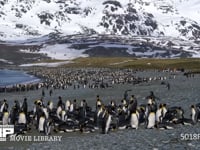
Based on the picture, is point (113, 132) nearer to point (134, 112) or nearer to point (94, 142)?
point (134, 112)

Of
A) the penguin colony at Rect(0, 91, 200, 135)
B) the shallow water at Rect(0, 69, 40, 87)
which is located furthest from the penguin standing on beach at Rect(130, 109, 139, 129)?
the shallow water at Rect(0, 69, 40, 87)

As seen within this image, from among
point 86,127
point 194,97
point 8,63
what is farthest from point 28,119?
point 8,63

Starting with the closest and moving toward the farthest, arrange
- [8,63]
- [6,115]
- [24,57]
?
[6,115]
[8,63]
[24,57]

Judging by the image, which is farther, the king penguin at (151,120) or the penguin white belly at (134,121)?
the penguin white belly at (134,121)

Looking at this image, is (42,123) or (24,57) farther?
(24,57)

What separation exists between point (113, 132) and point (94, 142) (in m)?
3.42

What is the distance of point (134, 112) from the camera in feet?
73.7

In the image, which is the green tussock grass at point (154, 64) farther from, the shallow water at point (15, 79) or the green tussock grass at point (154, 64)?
the shallow water at point (15, 79)
